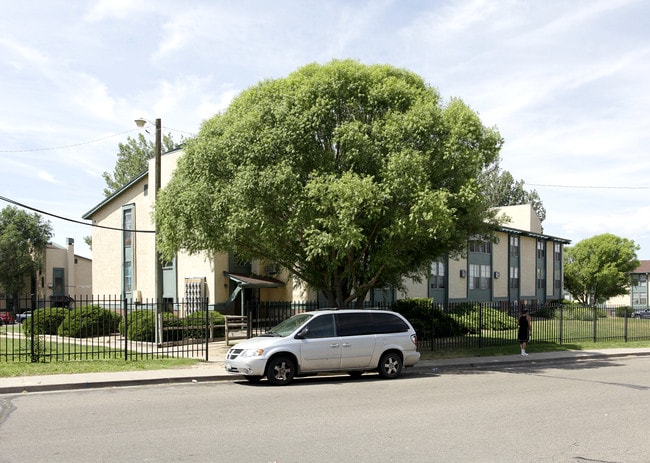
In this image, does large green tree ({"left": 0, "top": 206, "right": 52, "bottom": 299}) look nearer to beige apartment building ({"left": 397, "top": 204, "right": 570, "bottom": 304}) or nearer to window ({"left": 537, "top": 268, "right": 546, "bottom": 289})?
beige apartment building ({"left": 397, "top": 204, "right": 570, "bottom": 304})

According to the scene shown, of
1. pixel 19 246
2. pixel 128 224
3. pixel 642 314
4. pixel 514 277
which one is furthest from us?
pixel 642 314

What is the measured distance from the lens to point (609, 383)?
14.6 metres

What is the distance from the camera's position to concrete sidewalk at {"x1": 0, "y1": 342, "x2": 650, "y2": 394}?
13109mm

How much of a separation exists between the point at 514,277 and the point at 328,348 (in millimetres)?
37399

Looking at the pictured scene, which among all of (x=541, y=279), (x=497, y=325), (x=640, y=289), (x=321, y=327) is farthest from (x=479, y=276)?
(x=640, y=289)

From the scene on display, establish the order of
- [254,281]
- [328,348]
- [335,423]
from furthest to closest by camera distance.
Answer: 1. [254,281]
2. [328,348]
3. [335,423]

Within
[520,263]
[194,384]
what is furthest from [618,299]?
[194,384]

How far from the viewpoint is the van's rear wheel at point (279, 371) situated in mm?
13758

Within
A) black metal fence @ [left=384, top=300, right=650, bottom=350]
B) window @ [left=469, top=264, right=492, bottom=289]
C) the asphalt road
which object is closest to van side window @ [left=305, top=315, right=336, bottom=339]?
the asphalt road

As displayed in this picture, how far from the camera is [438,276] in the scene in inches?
1575

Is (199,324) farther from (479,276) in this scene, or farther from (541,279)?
(541,279)

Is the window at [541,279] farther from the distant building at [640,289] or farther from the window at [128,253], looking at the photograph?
the distant building at [640,289]

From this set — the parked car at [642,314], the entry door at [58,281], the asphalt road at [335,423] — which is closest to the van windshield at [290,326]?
the asphalt road at [335,423]

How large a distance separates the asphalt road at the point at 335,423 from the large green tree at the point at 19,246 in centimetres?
4878
